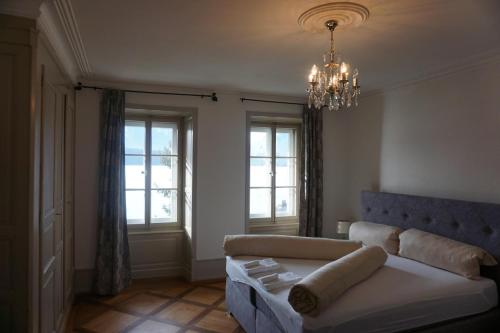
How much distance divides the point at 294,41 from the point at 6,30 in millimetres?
1810

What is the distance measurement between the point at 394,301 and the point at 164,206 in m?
3.09

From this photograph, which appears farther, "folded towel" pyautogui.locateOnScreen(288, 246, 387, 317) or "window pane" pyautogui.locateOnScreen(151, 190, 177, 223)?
"window pane" pyautogui.locateOnScreen(151, 190, 177, 223)

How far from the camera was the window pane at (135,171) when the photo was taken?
14.0 feet

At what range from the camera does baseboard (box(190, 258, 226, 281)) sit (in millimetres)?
4148

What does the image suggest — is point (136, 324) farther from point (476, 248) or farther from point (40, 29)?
point (476, 248)

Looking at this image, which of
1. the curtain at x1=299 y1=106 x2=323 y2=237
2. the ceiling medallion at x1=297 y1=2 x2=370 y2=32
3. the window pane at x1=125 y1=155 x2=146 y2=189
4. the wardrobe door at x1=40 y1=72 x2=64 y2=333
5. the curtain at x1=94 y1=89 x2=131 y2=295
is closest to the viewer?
the ceiling medallion at x1=297 y1=2 x2=370 y2=32

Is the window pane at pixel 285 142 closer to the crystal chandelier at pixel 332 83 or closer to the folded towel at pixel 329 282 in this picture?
the folded towel at pixel 329 282

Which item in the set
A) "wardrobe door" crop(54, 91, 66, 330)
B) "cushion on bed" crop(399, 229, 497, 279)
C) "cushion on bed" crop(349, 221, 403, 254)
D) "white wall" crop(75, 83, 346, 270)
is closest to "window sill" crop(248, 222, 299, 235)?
"white wall" crop(75, 83, 346, 270)

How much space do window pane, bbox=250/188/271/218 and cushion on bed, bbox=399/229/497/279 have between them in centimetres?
194

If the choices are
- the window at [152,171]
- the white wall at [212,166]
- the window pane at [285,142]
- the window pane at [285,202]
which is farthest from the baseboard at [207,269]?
→ the window pane at [285,142]

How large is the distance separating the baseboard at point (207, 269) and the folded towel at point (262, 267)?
1511 mm

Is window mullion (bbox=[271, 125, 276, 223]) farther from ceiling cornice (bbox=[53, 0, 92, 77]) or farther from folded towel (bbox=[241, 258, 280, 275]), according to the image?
ceiling cornice (bbox=[53, 0, 92, 77])

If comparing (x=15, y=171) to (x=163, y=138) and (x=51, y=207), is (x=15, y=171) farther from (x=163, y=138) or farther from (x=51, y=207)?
(x=163, y=138)

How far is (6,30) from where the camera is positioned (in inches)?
74.7
